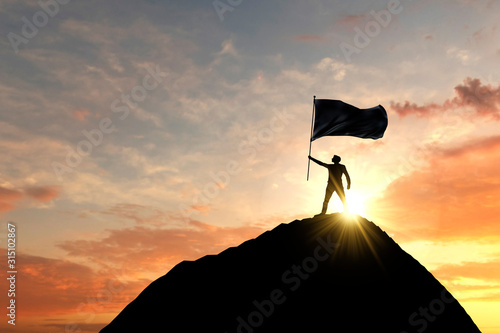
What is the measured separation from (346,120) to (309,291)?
6515 mm

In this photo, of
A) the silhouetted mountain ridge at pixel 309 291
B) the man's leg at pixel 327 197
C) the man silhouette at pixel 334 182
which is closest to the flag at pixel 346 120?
the man silhouette at pixel 334 182

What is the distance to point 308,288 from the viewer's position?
1431cm

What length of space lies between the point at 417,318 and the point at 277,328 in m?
4.24

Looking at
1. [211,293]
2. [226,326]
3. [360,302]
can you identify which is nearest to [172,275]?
[211,293]

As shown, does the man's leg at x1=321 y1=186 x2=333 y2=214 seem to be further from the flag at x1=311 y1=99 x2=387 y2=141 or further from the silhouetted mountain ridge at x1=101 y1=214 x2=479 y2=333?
the flag at x1=311 y1=99 x2=387 y2=141

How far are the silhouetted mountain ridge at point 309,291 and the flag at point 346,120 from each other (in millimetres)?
3236

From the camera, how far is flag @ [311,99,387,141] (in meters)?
17.2

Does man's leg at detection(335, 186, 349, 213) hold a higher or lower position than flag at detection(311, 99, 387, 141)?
lower

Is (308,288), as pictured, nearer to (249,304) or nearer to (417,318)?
(249,304)

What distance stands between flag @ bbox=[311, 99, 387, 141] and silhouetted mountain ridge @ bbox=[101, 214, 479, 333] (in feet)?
10.6

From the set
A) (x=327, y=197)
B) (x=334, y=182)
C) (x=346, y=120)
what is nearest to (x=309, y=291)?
(x=327, y=197)

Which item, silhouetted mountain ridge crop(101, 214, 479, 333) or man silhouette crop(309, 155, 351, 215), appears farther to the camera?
man silhouette crop(309, 155, 351, 215)

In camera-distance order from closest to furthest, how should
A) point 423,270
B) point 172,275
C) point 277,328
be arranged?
point 277,328, point 423,270, point 172,275

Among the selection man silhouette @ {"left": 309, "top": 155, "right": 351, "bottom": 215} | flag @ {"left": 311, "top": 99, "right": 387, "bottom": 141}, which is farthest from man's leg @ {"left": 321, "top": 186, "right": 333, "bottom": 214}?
flag @ {"left": 311, "top": 99, "right": 387, "bottom": 141}
